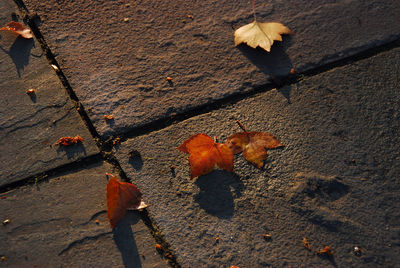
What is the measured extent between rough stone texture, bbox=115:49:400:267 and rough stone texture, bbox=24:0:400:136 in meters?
0.13

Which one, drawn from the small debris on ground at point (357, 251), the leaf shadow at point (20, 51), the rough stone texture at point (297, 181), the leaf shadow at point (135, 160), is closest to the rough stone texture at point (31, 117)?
the leaf shadow at point (20, 51)

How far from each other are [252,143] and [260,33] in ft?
2.15

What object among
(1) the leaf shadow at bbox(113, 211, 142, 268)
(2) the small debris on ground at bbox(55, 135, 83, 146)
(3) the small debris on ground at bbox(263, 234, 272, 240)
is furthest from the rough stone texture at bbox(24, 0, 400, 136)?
(3) the small debris on ground at bbox(263, 234, 272, 240)

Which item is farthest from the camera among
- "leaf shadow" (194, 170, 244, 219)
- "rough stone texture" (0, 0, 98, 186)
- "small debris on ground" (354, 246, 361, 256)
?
"rough stone texture" (0, 0, 98, 186)

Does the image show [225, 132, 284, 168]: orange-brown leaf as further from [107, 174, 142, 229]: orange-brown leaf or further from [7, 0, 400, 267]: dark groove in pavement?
[107, 174, 142, 229]: orange-brown leaf

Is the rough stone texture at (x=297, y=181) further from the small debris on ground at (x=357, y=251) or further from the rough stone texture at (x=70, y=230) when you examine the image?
the rough stone texture at (x=70, y=230)

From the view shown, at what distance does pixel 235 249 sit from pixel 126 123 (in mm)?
826

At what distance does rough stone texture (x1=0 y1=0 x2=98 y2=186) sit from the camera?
5.44 ft

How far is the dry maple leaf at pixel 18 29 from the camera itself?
1935mm

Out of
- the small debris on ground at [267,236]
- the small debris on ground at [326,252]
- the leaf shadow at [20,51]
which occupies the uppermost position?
the leaf shadow at [20,51]

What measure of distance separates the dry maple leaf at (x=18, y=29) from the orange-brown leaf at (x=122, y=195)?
1066 millimetres

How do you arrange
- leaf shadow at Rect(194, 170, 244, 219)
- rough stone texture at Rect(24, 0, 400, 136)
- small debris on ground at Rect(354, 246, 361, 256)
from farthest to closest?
rough stone texture at Rect(24, 0, 400, 136) → leaf shadow at Rect(194, 170, 244, 219) → small debris on ground at Rect(354, 246, 361, 256)

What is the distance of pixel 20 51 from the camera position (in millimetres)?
1921

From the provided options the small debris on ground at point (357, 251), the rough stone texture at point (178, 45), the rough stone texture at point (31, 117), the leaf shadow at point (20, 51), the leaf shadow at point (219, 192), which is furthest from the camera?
the leaf shadow at point (20, 51)
